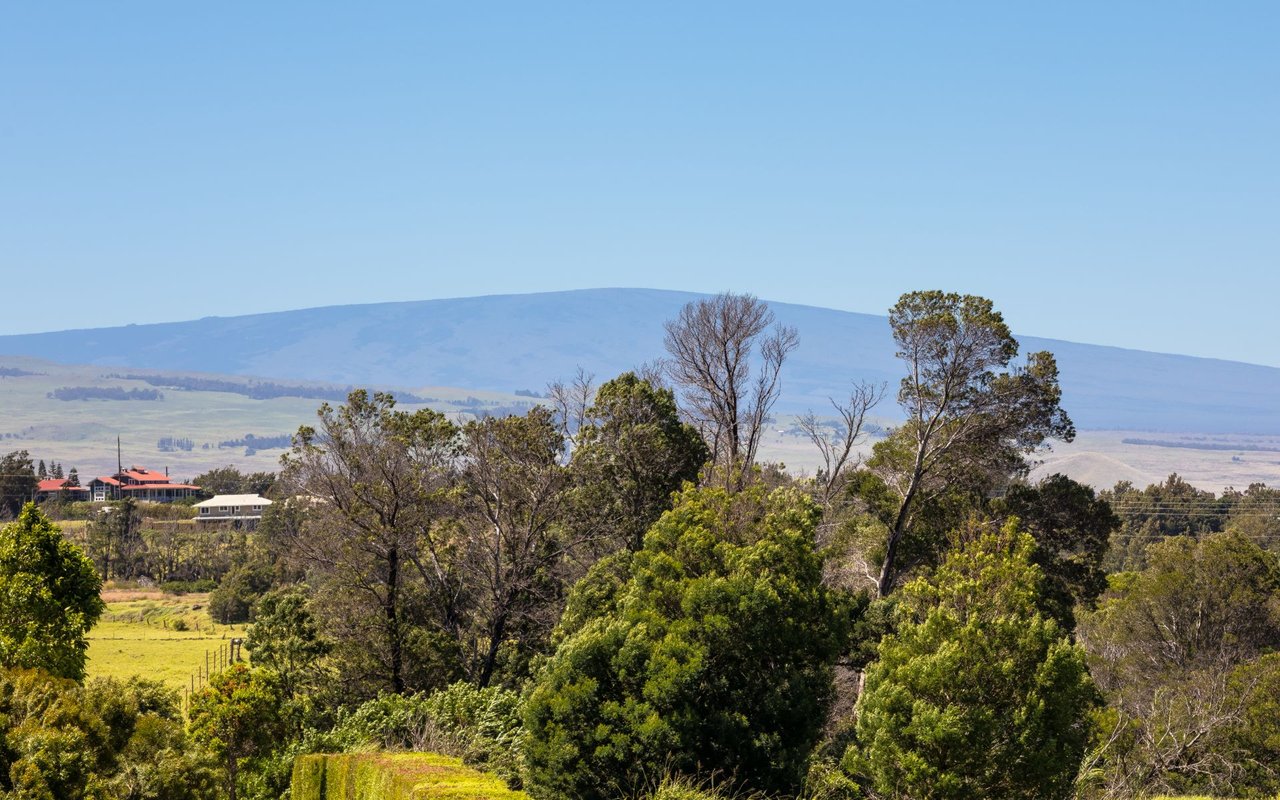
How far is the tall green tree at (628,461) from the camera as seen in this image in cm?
3528

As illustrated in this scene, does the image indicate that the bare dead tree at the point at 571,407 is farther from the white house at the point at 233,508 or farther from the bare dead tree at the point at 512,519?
the white house at the point at 233,508

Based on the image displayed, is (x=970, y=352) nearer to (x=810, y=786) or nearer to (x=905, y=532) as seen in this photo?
(x=905, y=532)

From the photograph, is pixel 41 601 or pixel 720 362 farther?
pixel 720 362

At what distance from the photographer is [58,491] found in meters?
135

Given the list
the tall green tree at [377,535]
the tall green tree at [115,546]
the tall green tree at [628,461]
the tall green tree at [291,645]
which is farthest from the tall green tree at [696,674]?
the tall green tree at [115,546]

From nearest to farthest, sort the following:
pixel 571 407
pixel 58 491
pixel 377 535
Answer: pixel 377 535, pixel 571 407, pixel 58 491

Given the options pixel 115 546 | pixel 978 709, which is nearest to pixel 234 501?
pixel 115 546

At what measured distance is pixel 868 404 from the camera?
1380 inches

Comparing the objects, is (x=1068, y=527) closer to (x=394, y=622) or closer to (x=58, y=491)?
(x=394, y=622)

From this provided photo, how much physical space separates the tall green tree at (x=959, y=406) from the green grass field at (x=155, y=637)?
2518 cm

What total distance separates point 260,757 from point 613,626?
12.8 metres

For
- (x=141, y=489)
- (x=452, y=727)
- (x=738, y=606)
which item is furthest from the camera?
(x=141, y=489)

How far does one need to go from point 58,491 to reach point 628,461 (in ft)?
376

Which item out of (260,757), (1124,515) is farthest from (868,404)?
(1124,515)
